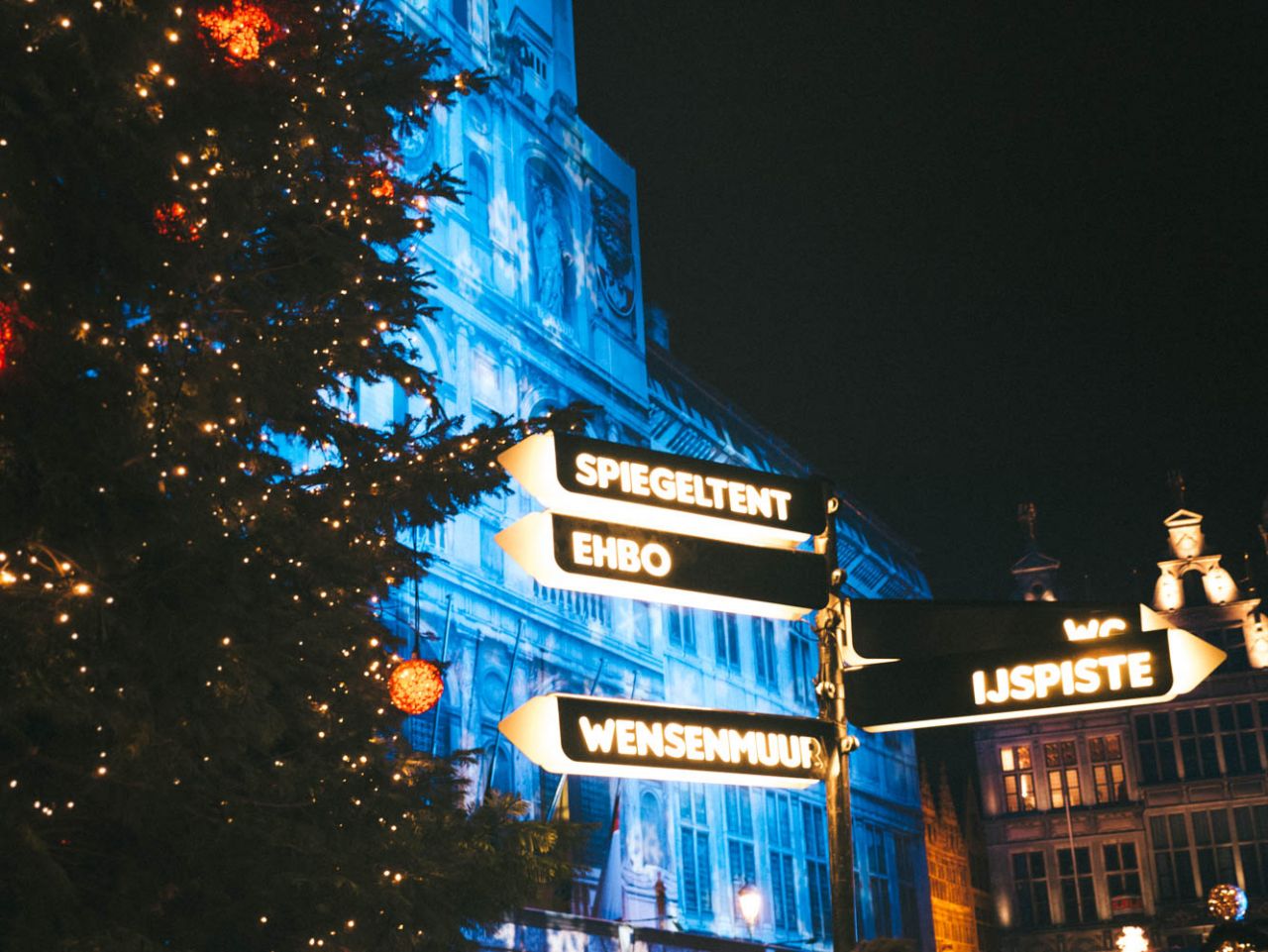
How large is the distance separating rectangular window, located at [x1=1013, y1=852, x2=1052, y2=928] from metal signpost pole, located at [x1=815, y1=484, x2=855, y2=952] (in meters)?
43.3

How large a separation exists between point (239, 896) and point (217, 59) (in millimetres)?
3450

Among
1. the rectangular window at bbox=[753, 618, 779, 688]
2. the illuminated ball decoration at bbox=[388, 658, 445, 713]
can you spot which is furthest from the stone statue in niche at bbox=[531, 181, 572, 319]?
the illuminated ball decoration at bbox=[388, 658, 445, 713]

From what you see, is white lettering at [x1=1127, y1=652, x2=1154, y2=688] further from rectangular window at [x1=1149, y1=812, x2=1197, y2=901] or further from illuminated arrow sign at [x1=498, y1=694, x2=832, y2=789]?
rectangular window at [x1=1149, y1=812, x2=1197, y2=901]

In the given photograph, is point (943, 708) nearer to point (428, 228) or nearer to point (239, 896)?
point (239, 896)

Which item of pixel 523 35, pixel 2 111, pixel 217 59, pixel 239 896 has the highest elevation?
pixel 523 35

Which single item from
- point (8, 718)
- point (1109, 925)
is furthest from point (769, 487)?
point (1109, 925)

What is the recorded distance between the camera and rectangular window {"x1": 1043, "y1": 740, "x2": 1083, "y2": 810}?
46.7 m

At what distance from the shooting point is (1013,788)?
47.5 m

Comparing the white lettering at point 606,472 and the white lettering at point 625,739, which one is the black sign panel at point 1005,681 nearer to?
the white lettering at point 625,739

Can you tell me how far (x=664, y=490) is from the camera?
5730 mm

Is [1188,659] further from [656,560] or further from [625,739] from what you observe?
[625,739]

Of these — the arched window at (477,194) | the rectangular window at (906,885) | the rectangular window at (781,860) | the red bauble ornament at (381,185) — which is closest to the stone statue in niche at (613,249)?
the arched window at (477,194)

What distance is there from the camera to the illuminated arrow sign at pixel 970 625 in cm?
599

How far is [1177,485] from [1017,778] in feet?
32.1
